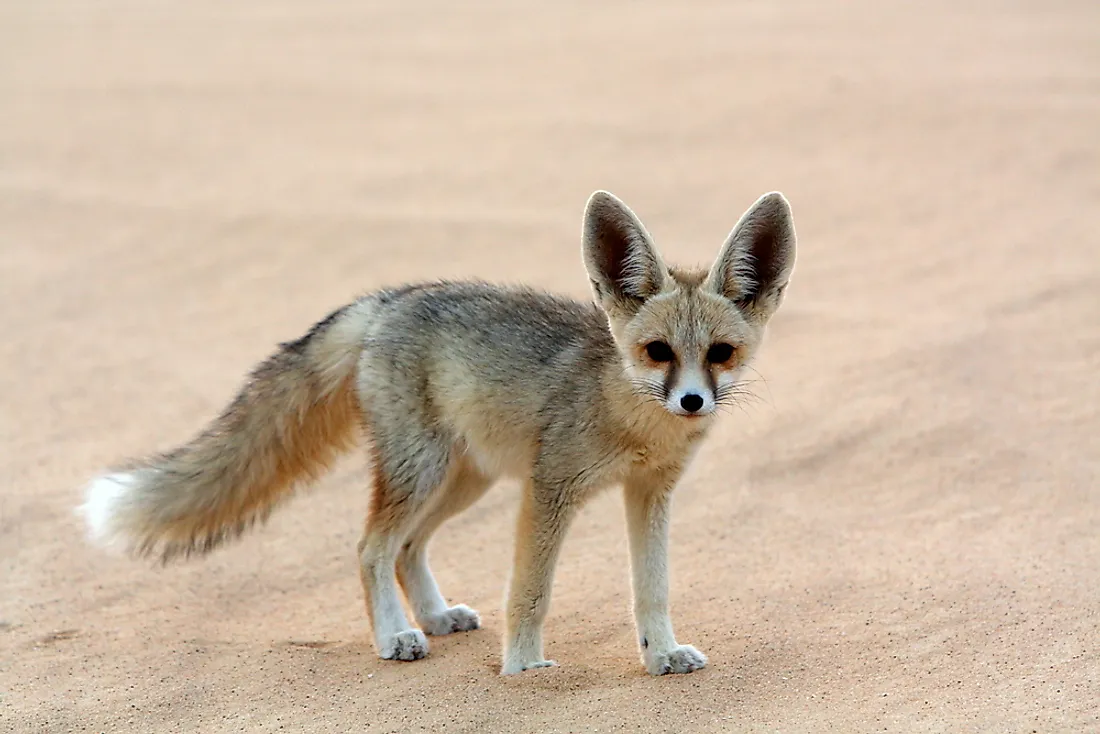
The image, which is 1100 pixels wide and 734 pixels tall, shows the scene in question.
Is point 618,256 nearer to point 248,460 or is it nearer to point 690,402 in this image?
point 690,402

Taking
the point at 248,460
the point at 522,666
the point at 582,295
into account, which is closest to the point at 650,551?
the point at 522,666

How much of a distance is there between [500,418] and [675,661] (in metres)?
1.05

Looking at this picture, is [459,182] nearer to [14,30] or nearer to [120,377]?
[120,377]

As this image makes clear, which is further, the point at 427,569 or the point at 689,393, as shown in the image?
the point at 427,569

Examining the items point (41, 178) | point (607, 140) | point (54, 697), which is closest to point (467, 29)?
point (607, 140)

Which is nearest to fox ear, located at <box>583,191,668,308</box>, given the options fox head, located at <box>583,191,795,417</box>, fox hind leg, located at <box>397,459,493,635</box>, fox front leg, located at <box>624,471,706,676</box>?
fox head, located at <box>583,191,795,417</box>

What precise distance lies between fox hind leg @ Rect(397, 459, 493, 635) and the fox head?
99cm

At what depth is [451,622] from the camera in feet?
16.5

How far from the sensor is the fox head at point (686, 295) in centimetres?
418

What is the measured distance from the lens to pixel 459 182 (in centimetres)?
1067

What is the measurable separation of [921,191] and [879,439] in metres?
3.83

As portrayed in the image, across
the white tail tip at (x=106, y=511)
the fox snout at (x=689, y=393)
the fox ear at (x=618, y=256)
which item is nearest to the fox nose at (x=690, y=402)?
the fox snout at (x=689, y=393)

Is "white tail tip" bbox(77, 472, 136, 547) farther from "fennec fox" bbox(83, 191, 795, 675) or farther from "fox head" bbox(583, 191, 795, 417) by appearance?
"fox head" bbox(583, 191, 795, 417)

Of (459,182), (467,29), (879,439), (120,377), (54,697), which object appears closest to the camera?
(54,697)
